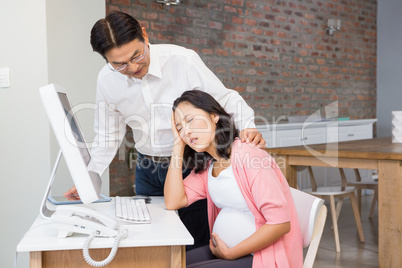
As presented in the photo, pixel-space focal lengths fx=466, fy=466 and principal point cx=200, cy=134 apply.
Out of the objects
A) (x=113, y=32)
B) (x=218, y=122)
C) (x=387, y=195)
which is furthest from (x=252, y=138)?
(x=387, y=195)

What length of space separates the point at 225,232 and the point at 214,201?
5.2 inches

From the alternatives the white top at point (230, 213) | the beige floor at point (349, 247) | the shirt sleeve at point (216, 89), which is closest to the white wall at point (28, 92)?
the shirt sleeve at point (216, 89)

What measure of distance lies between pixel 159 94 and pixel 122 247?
2.66ft

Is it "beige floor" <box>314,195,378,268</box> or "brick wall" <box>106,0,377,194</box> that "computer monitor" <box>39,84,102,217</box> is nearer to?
"beige floor" <box>314,195,378,268</box>

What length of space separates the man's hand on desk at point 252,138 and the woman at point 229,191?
0.10 feet

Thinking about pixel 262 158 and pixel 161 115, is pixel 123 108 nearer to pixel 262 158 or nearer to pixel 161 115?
pixel 161 115

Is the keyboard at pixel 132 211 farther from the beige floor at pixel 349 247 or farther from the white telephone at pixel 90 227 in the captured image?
the beige floor at pixel 349 247

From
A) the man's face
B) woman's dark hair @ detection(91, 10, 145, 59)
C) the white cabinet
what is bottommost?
the white cabinet

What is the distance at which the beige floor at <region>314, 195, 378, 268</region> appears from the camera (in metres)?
3.26

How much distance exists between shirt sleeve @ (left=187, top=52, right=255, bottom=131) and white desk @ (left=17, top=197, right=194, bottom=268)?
2.10ft

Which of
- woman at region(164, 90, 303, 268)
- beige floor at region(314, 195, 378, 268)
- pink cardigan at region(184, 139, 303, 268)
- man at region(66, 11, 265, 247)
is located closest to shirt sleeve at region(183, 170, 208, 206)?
woman at region(164, 90, 303, 268)

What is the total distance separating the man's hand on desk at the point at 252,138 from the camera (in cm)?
165

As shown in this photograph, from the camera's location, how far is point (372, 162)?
298cm

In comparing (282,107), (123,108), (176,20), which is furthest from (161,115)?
(282,107)
